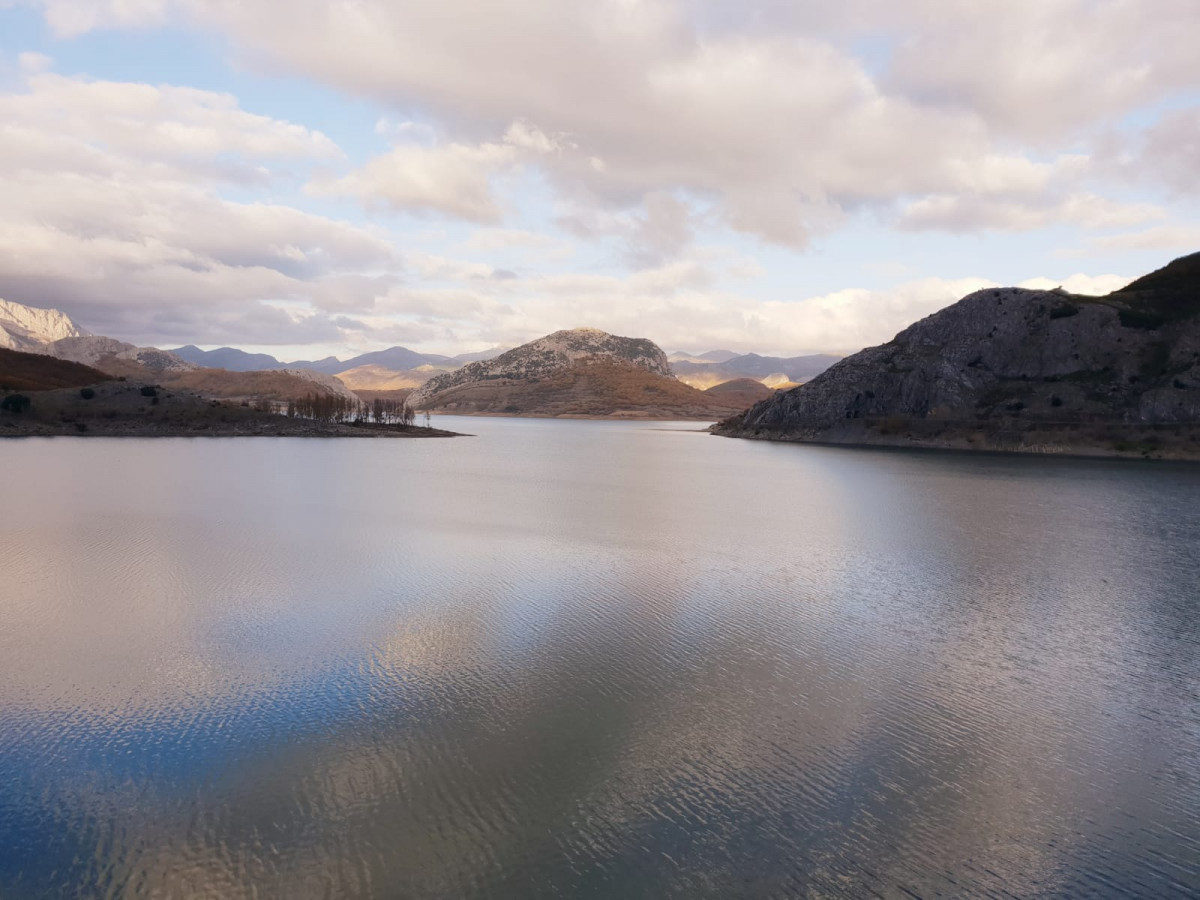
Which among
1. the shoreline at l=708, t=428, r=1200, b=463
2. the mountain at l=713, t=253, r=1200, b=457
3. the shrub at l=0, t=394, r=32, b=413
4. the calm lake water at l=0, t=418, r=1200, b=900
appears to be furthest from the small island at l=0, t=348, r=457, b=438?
the calm lake water at l=0, t=418, r=1200, b=900

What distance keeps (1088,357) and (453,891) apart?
140803 millimetres

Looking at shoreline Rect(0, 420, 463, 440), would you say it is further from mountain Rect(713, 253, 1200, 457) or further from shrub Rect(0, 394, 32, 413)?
mountain Rect(713, 253, 1200, 457)

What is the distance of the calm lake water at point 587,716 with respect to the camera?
392 inches

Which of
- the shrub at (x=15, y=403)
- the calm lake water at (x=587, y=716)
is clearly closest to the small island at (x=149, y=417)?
the shrub at (x=15, y=403)

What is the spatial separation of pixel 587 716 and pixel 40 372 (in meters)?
224

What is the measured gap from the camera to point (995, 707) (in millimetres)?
15648

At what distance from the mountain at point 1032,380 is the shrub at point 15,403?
135 metres

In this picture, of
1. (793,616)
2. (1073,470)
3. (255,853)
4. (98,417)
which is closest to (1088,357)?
(1073,470)

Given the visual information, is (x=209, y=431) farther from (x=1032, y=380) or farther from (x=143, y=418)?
(x=1032, y=380)

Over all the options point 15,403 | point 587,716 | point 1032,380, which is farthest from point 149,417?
point 1032,380

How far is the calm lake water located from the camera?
996cm

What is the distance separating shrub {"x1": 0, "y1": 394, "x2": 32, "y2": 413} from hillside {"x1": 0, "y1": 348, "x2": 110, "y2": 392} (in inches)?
2123

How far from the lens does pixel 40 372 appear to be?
182750mm

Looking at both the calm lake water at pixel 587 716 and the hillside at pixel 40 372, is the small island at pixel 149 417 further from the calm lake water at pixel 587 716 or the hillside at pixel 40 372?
the calm lake water at pixel 587 716
